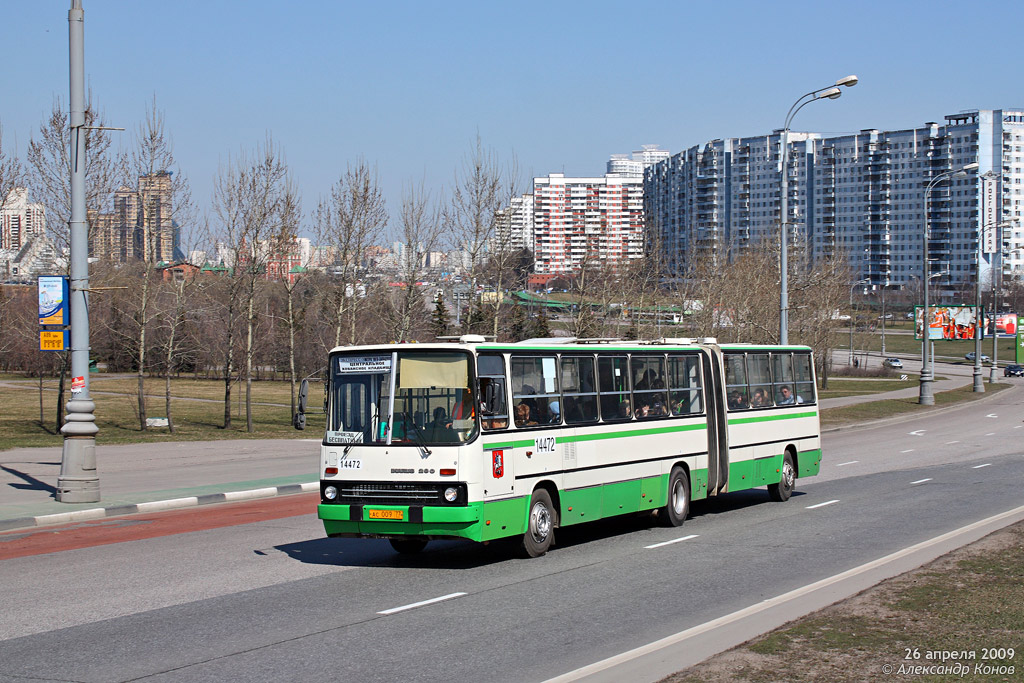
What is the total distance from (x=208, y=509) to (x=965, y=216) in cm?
17348

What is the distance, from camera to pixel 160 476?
2214cm

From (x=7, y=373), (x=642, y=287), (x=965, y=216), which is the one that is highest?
(x=965, y=216)

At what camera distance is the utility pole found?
1736 centimetres

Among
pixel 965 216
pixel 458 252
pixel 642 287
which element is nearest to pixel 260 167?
pixel 458 252

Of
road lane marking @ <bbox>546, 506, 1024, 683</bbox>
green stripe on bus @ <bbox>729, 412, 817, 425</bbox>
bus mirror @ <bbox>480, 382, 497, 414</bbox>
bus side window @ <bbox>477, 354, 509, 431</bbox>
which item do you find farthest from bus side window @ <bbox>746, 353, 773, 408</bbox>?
bus mirror @ <bbox>480, 382, 497, 414</bbox>

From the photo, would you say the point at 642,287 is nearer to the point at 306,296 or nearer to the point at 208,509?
the point at 306,296

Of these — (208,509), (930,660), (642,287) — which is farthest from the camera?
(642,287)

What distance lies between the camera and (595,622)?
9.20 m

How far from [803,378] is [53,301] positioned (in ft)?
45.3

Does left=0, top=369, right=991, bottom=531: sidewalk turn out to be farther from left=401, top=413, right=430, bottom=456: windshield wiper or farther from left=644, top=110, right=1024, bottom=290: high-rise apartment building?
left=644, top=110, right=1024, bottom=290: high-rise apartment building

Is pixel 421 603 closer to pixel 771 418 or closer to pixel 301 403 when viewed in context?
pixel 301 403

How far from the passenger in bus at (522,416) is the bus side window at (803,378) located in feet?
28.8

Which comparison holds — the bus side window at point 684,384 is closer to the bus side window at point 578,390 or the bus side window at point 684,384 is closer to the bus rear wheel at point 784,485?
the bus side window at point 578,390

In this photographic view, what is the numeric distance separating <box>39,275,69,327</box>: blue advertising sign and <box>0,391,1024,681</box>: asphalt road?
3.79m
